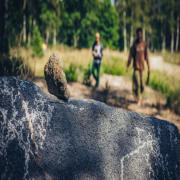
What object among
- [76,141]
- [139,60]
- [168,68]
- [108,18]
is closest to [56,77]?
[76,141]

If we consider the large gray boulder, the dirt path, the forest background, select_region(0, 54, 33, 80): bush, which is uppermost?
the forest background

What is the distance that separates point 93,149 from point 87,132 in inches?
5.7

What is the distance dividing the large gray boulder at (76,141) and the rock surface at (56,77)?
8cm

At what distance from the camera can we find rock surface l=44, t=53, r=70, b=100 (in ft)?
4.42

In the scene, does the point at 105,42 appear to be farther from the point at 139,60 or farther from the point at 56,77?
the point at 56,77

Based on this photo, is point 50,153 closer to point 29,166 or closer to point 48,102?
point 29,166

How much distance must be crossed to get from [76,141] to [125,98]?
2410 mm

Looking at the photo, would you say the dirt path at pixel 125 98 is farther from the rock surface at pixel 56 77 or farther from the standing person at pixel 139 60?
the rock surface at pixel 56 77

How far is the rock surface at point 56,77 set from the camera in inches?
53.1

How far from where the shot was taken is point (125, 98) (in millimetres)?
3488

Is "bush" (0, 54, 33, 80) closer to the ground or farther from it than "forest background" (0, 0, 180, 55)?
closer to the ground

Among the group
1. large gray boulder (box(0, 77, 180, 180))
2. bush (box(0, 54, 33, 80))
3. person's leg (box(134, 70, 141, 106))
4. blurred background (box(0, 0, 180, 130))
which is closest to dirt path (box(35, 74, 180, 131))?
blurred background (box(0, 0, 180, 130))

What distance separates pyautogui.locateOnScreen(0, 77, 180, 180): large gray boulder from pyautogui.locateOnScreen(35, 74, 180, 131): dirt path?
1884 millimetres

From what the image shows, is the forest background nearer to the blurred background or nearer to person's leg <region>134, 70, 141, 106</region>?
the blurred background
